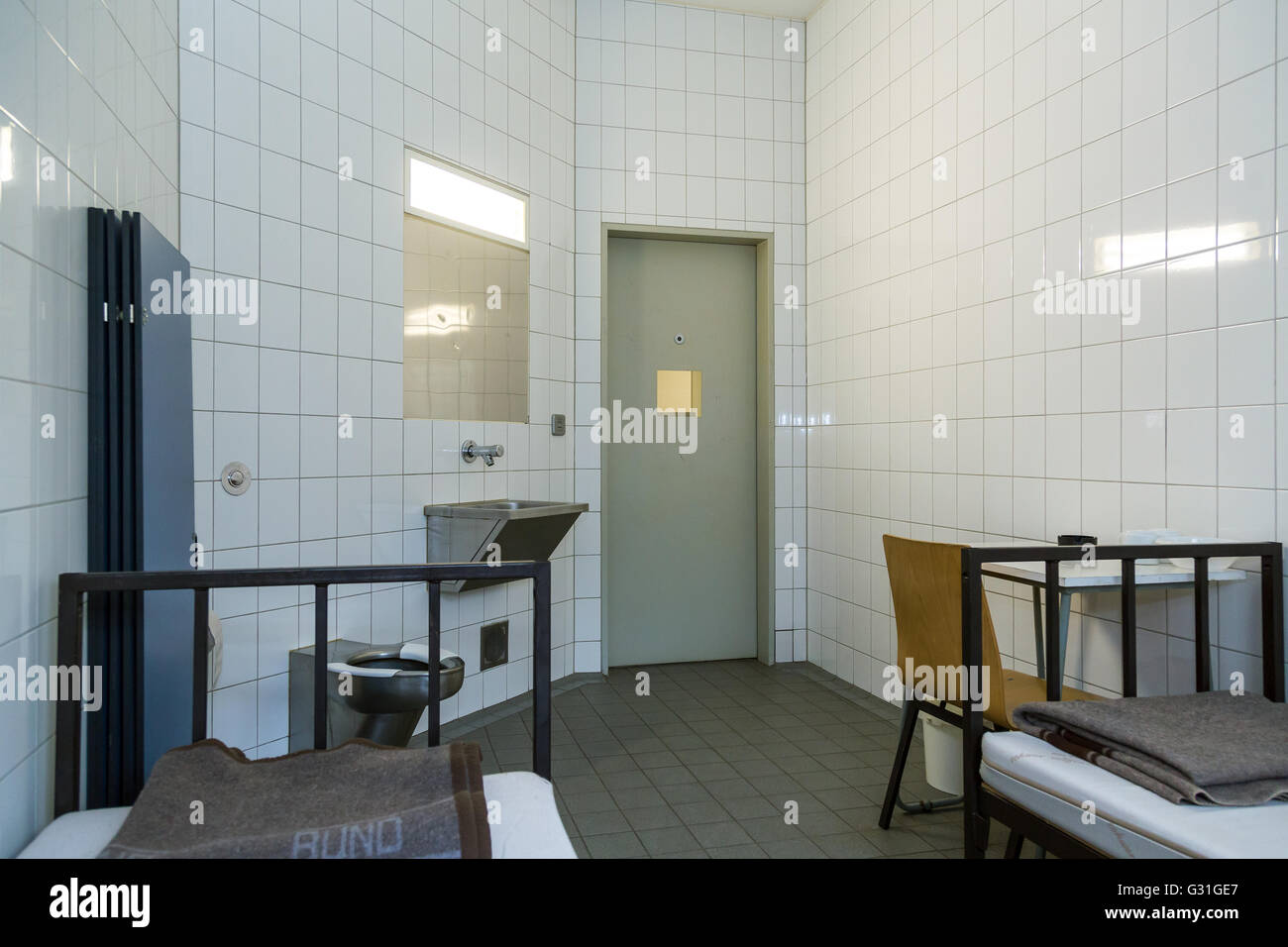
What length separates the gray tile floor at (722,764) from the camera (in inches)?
94.5

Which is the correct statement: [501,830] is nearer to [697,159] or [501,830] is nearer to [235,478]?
[235,478]

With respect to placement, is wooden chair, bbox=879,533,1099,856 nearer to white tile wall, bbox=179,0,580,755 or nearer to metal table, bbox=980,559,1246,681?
metal table, bbox=980,559,1246,681

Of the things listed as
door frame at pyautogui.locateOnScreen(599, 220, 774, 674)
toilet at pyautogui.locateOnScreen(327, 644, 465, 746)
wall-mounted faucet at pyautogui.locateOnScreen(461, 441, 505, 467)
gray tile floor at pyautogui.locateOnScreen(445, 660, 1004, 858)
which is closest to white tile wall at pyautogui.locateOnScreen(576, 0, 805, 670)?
door frame at pyautogui.locateOnScreen(599, 220, 774, 674)

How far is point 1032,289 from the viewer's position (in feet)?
9.43

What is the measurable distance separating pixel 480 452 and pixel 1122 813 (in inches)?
105

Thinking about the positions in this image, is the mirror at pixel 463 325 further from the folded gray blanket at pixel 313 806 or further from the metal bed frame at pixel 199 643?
the folded gray blanket at pixel 313 806

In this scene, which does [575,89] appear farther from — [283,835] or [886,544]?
[283,835]

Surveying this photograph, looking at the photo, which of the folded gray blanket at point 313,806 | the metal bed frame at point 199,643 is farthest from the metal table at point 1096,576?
the folded gray blanket at point 313,806

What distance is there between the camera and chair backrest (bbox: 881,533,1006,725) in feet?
6.65

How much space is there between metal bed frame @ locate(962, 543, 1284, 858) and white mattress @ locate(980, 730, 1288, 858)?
0.34ft

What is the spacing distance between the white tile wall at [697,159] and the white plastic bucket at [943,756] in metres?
1.79

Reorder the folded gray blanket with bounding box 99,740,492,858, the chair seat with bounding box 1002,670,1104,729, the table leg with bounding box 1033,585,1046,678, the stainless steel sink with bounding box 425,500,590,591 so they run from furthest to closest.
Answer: the stainless steel sink with bounding box 425,500,590,591
the table leg with bounding box 1033,585,1046,678
the chair seat with bounding box 1002,670,1104,729
the folded gray blanket with bounding box 99,740,492,858
